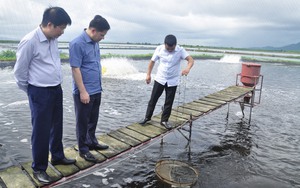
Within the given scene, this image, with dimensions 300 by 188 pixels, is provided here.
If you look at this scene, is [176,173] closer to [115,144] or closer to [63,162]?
[115,144]

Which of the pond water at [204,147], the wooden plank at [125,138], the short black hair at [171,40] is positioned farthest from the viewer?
the pond water at [204,147]

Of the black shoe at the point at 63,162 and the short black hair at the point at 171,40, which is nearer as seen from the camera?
the black shoe at the point at 63,162

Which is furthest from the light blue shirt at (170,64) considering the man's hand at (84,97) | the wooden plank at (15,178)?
the wooden plank at (15,178)

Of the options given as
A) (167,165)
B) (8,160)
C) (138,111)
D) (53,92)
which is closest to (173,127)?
(167,165)

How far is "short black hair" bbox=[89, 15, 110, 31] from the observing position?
4062mm

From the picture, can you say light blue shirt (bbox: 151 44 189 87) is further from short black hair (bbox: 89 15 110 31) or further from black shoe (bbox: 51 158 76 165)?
black shoe (bbox: 51 158 76 165)

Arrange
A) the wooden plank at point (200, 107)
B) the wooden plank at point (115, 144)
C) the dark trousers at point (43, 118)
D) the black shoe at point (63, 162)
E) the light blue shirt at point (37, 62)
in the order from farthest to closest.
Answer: the wooden plank at point (200, 107) → the wooden plank at point (115, 144) → the black shoe at point (63, 162) → the dark trousers at point (43, 118) → the light blue shirt at point (37, 62)

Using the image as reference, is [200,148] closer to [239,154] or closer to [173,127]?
[239,154]

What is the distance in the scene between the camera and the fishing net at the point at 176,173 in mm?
5910

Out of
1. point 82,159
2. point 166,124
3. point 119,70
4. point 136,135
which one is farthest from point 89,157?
point 119,70

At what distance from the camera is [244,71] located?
1249 cm

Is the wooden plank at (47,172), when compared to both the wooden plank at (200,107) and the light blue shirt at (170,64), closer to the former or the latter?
the light blue shirt at (170,64)

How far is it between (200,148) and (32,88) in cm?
647

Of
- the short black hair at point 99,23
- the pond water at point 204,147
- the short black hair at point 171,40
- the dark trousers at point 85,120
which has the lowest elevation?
the pond water at point 204,147
